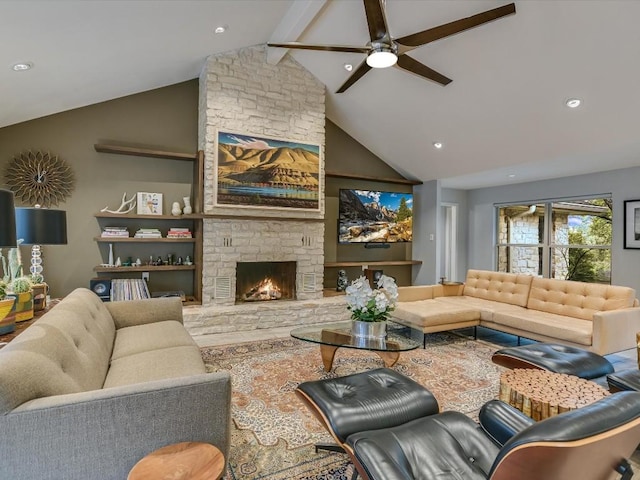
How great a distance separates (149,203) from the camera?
16.0 feet

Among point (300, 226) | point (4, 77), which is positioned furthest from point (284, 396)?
point (4, 77)

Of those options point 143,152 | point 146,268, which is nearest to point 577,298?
point 146,268

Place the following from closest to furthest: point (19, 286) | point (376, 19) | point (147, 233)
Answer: point (19, 286) → point (376, 19) → point (147, 233)

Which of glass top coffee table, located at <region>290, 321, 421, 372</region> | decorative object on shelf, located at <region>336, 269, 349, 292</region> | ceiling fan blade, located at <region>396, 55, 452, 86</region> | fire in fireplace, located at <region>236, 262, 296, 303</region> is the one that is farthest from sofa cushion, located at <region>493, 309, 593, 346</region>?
fire in fireplace, located at <region>236, 262, 296, 303</region>

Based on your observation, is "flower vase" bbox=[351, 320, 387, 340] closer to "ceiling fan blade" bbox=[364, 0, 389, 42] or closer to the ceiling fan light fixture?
the ceiling fan light fixture

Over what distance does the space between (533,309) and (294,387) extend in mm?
3292

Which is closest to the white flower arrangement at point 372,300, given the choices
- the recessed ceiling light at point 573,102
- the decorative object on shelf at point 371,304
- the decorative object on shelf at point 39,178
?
the decorative object on shelf at point 371,304

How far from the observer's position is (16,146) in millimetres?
4262

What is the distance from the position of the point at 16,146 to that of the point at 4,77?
50.6 inches

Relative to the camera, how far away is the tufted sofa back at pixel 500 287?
4.76m

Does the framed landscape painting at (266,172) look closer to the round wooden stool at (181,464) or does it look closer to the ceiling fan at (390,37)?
the ceiling fan at (390,37)

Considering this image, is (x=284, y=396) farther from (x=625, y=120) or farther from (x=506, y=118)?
(x=625, y=120)

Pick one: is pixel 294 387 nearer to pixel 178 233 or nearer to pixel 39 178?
pixel 178 233

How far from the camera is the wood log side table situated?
2.01 metres
